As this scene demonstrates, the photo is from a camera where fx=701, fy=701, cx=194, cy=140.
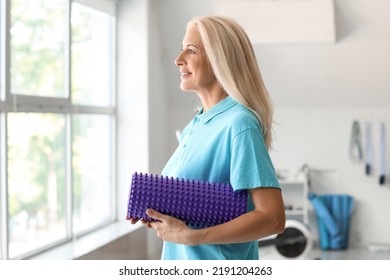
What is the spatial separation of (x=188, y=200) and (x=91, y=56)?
223cm

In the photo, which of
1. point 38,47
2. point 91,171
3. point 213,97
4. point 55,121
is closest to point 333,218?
point 91,171

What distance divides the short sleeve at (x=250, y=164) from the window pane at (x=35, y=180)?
145cm

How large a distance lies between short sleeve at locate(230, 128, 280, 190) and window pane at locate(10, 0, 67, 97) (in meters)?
1.47

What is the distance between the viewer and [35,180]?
8.25 feet

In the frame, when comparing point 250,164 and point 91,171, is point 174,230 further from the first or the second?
point 91,171

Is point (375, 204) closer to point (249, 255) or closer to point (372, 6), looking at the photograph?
point (372, 6)

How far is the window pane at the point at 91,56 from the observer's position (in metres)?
2.89

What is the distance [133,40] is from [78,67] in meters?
0.54

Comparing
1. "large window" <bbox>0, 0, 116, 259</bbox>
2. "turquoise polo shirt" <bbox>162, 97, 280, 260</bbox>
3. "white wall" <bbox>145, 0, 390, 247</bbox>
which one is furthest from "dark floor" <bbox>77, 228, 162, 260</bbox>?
"turquoise polo shirt" <bbox>162, 97, 280, 260</bbox>

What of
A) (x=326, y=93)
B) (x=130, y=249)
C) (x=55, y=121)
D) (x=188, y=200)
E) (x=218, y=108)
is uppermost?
(x=326, y=93)

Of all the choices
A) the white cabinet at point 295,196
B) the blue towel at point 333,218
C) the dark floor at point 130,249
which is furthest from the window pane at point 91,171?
the blue towel at point 333,218

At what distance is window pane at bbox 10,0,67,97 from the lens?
231cm

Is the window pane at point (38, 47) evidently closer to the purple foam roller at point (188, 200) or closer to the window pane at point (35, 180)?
the window pane at point (35, 180)

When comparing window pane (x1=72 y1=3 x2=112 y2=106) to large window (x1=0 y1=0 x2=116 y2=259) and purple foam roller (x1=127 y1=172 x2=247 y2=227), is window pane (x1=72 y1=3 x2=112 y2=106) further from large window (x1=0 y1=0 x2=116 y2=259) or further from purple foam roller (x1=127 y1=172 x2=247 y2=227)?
purple foam roller (x1=127 y1=172 x2=247 y2=227)
